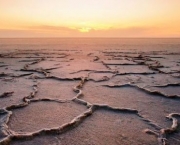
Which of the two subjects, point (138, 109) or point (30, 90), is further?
point (30, 90)

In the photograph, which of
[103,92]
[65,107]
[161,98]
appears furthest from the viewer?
[103,92]

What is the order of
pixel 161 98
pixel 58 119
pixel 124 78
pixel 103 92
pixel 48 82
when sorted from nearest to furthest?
pixel 58 119 → pixel 161 98 → pixel 103 92 → pixel 48 82 → pixel 124 78

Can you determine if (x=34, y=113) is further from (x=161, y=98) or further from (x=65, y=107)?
(x=161, y=98)

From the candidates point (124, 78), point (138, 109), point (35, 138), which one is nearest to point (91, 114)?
point (138, 109)

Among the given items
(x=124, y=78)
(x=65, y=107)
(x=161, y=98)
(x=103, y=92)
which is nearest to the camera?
(x=65, y=107)

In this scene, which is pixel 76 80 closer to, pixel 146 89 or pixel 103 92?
pixel 103 92

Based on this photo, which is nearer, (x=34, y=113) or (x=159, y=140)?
(x=159, y=140)

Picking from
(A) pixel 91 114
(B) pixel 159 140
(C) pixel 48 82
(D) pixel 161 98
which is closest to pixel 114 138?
(B) pixel 159 140

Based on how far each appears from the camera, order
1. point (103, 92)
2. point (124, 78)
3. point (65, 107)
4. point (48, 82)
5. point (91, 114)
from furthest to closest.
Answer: point (124, 78) → point (48, 82) → point (103, 92) → point (65, 107) → point (91, 114)

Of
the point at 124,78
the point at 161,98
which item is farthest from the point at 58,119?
the point at 124,78
